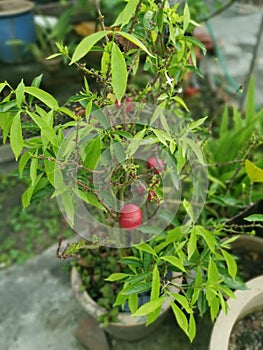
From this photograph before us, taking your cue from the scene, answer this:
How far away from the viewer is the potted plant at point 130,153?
2.68 ft

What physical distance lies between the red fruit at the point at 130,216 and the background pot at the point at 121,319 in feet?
1.21

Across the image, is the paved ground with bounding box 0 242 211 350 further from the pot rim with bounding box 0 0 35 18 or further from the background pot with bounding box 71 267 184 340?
the pot rim with bounding box 0 0 35 18

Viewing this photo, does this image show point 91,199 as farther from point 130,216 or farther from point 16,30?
point 16,30

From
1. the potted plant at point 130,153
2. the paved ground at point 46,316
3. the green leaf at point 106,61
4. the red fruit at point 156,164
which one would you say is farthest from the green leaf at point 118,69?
the paved ground at point 46,316

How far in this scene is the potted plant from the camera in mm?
818

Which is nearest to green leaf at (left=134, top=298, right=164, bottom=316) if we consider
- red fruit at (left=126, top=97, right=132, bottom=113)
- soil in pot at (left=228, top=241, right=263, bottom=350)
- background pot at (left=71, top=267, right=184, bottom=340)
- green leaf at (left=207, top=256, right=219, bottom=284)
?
green leaf at (left=207, top=256, right=219, bottom=284)

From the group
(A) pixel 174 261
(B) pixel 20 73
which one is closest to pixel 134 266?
(A) pixel 174 261

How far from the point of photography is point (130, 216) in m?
0.98

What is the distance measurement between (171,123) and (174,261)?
47cm

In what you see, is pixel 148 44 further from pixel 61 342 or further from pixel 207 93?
pixel 207 93

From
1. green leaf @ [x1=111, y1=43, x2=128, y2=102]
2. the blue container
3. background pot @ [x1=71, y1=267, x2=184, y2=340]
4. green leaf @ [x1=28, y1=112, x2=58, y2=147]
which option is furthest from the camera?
the blue container

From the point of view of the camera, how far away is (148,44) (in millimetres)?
1018

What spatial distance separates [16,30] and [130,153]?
1.98 meters

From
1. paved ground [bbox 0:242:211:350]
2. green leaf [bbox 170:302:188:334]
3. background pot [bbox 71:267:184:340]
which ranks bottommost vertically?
paved ground [bbox 0:242:211:350]
